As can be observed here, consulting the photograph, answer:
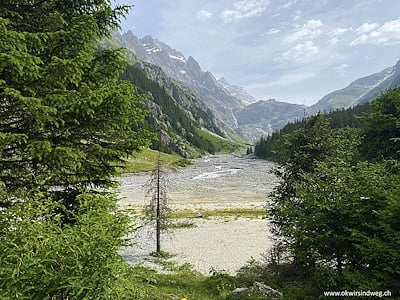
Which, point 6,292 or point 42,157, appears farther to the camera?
A: point 42,157

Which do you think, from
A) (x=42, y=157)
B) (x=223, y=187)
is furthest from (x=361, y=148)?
(x=223, y=187)

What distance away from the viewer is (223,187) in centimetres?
6831

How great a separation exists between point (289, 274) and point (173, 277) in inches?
226

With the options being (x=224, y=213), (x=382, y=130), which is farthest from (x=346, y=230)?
(x=224, y=213)

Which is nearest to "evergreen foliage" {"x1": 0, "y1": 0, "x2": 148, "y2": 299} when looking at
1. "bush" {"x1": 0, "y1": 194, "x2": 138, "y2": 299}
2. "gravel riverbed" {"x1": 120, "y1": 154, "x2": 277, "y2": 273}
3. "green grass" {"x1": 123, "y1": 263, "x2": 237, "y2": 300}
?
"bush" {"x1": 0, "y1": 194, "x2": 138, "y2": 299}

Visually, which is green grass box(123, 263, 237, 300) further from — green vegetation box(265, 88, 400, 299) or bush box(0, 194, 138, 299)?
bush box(0, 194, 138, 299)

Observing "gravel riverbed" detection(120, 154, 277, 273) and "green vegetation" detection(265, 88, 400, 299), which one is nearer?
"green vegetation" detection(265, 88, 400, 299)

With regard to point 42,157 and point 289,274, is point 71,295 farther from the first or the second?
point 289,274

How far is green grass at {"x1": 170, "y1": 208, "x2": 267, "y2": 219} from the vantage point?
38.7 metres

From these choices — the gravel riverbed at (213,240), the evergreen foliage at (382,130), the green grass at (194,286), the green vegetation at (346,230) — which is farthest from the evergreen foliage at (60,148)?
the evergreen foliage at (382,130)

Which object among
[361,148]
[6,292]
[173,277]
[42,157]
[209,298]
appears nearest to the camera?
[6,292]

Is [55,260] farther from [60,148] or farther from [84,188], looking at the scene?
[84,188]

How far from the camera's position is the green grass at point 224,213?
127ft

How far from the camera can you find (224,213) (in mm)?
41000
